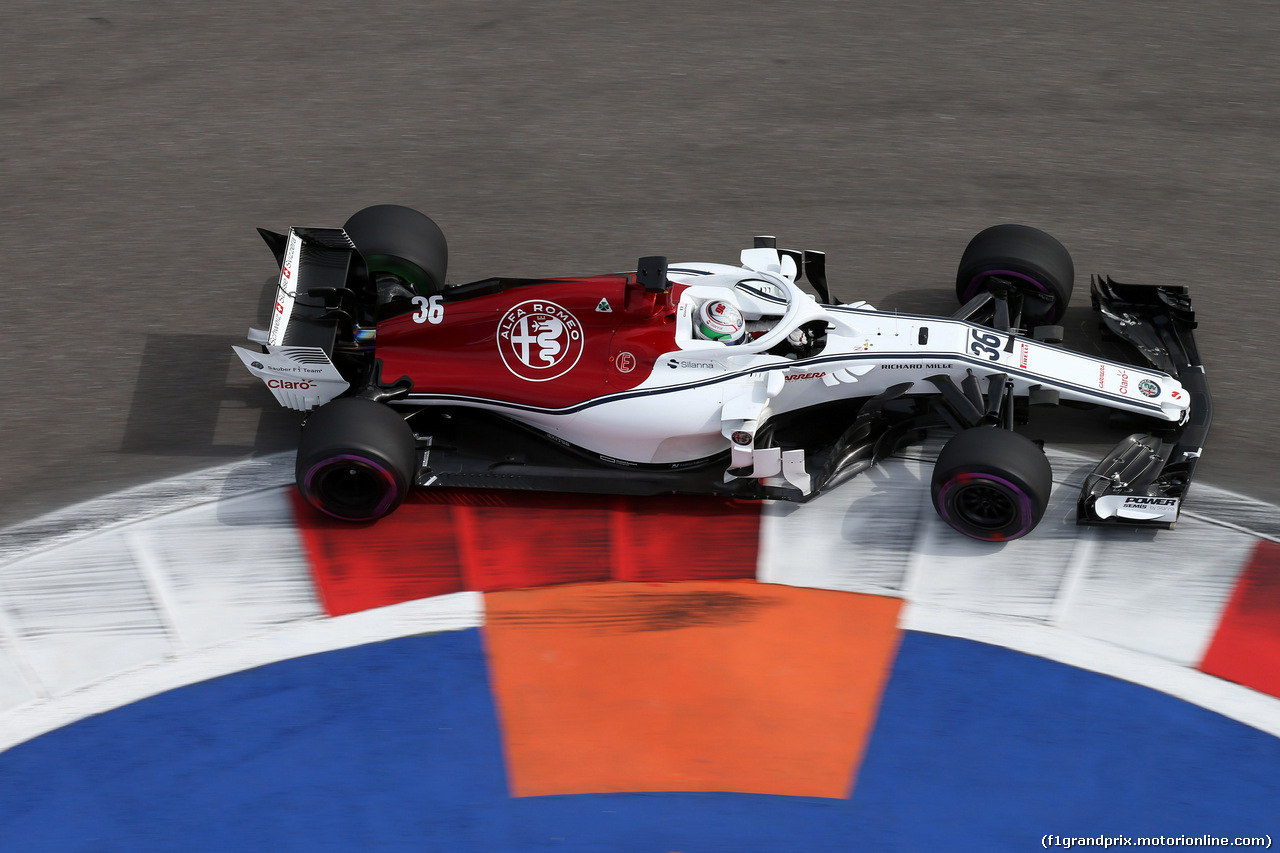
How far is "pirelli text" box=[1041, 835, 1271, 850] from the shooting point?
6105mm

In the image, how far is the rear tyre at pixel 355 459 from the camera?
7.05 meters

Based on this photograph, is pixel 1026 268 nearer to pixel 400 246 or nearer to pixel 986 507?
pixel 986 507

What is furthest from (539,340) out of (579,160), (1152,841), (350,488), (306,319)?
(1152,841)

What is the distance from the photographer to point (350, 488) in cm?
741

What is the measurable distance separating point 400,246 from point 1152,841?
5608 mm

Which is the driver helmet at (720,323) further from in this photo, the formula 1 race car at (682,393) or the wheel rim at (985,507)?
the wheel rim at (985,507)

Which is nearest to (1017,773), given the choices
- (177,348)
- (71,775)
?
(71,775)

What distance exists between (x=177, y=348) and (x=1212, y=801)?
725 cm

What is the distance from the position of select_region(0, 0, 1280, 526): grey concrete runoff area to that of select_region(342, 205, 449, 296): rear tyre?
0.96 metres

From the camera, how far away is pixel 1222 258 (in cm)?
949

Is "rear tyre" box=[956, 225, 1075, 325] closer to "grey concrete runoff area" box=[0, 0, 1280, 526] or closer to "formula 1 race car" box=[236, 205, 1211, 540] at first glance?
"formula 1 race car" box=[236, 205, 1211, 540]

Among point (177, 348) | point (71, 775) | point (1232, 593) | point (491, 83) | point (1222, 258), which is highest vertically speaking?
point (491, 83)

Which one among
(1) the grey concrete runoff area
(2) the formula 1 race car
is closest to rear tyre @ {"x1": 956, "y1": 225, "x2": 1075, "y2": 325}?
(2) the formula 1 race car

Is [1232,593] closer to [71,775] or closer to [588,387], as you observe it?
[588,387]
